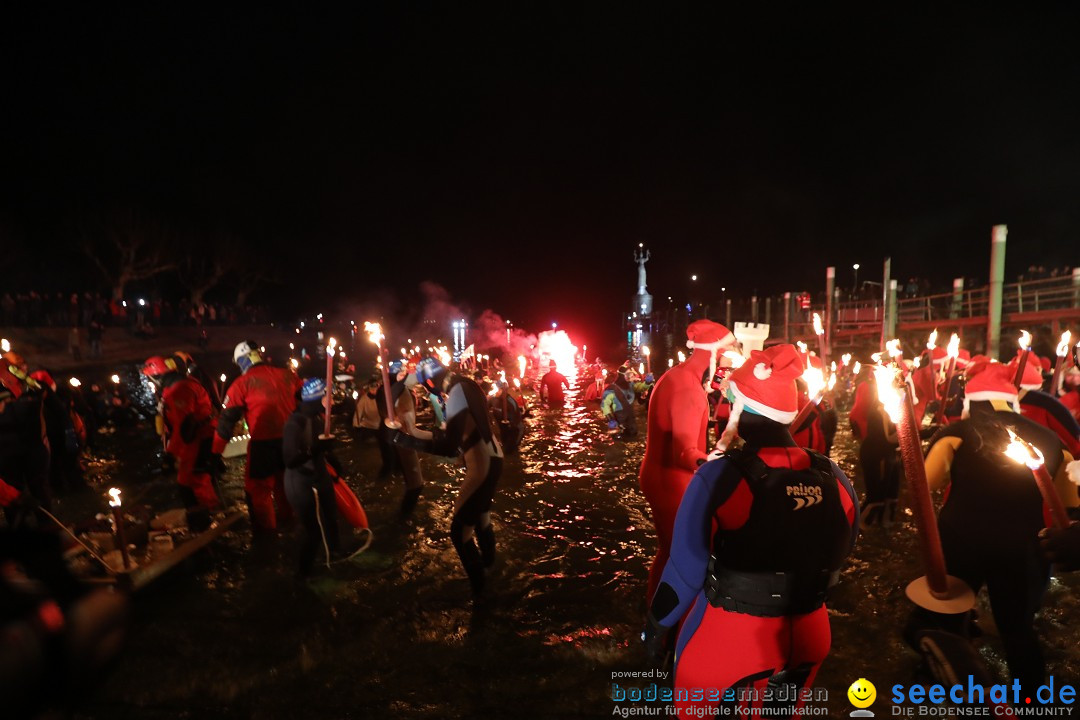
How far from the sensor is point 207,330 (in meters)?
36.0

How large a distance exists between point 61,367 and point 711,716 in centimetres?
2714

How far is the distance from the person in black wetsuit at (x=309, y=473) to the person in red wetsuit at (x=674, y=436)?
286 centimetres

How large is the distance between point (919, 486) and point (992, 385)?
5.67 feet

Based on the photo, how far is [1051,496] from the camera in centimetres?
240

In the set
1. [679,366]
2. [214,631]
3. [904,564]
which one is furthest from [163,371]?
[904,564]

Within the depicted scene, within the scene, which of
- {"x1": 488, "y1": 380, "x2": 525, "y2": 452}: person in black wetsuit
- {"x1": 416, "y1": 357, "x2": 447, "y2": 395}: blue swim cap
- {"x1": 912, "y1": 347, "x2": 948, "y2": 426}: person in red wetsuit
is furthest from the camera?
{"x1": 488, "y1": 380, "x2": 525, "y2": 452}: person in black wetsuit

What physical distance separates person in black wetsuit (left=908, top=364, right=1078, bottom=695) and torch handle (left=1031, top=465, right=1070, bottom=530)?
538mm

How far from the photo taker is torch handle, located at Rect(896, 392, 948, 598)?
2166 mm

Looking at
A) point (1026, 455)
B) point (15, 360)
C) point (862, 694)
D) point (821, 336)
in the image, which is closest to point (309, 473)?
point (821, 336)

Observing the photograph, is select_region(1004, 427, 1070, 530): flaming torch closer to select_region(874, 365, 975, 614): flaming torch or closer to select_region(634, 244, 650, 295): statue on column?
select_region(874, 365, 975, 614): flaming torch

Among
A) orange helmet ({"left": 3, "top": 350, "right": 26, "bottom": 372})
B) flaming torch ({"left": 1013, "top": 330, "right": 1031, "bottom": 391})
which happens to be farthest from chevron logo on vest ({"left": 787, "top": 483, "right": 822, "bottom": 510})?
orange helmet ({"left": 3, "top": 350, "right": 26, "bottom": 372})

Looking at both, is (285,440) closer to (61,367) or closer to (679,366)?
(679,366)

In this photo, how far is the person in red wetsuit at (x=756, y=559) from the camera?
2203 mm

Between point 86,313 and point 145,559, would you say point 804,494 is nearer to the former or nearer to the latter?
point 145,559
